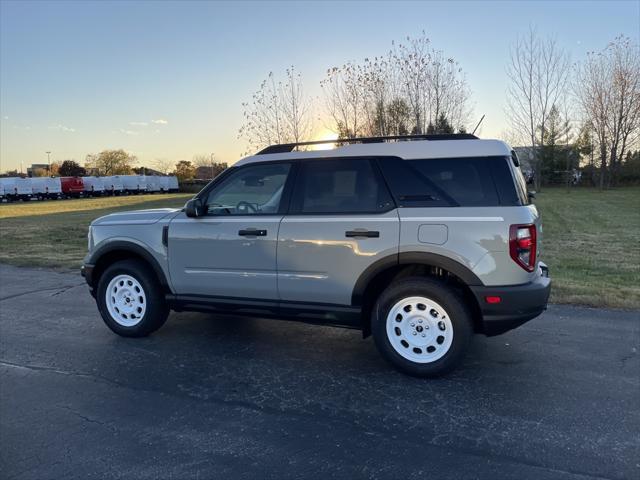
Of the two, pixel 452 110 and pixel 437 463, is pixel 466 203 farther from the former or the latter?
pixel 452 110

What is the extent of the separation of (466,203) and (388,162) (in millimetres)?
779

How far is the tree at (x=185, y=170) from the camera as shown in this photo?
8975 cm

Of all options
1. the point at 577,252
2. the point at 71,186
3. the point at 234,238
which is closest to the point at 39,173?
the point at 71,186

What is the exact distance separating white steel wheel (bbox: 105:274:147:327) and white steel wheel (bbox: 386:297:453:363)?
2.77 metres

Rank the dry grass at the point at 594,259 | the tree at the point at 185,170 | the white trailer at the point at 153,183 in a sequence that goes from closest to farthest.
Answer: the dry grass at the point at 594,259
the white trailer at the point at 153,183
the tree at the point at 185,170

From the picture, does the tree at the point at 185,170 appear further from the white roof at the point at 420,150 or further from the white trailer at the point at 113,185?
the white roof at the point at 420,150

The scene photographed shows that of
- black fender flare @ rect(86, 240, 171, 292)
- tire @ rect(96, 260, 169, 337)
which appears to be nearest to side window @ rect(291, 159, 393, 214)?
black fender flare @ rect(86, 240, 171, 292)

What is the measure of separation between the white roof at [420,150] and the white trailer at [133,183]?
7236 centimetres

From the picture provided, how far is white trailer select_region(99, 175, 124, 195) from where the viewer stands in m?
68.9

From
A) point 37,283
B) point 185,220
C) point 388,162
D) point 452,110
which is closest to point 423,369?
point 388,162

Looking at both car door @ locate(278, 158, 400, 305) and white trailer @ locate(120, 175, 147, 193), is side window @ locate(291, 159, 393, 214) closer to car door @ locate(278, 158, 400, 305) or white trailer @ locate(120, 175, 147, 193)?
car door @ locate(278, 158, 400, 305)

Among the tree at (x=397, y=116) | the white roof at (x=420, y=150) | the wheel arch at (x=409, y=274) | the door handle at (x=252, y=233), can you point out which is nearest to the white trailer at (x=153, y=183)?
the tree at (x=397, y=116)

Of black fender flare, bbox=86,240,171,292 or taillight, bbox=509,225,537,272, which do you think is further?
black fender flare, bbox=86,240,171,292

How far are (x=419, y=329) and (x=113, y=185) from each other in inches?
2856
